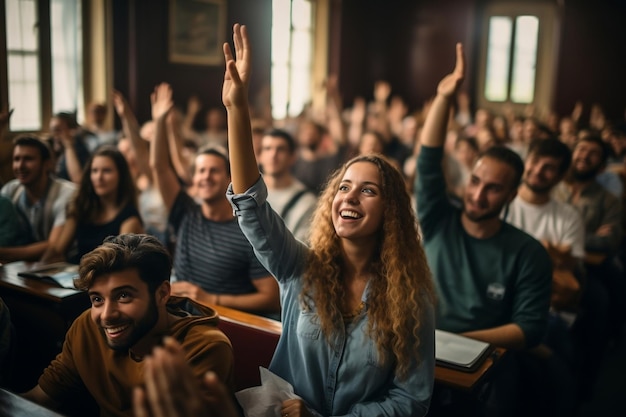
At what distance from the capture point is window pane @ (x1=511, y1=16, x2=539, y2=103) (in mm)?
12312

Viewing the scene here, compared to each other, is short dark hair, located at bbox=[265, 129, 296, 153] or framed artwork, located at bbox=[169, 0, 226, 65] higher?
framed artwork, located at bbox=[169, 0, 226, 65]

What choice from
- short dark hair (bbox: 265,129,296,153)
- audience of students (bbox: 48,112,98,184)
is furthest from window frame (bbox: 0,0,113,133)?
short dark hair (bbox: 265,129,296,153)

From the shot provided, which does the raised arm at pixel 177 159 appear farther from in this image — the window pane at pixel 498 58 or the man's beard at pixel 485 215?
the window pane at pixel 498 58

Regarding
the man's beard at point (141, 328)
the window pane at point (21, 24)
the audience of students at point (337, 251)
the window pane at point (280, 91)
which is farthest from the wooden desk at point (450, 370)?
the window pane at point (280, 91)

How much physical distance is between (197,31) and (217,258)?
5208 millimetres

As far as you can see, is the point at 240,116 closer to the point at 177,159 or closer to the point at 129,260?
the point at 129,260

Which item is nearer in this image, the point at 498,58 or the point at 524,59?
the point at 524,59

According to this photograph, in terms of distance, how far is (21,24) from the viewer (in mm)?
2008

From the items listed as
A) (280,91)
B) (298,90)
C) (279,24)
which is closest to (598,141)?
(279,24)

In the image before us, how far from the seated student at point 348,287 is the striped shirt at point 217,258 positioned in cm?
87

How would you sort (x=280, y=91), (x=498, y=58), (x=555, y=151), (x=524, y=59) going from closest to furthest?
(x=555, y=151) < (x=280, y=91) < (x=524, y=59) < (x=498, y=58)

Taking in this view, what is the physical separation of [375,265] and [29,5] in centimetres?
135

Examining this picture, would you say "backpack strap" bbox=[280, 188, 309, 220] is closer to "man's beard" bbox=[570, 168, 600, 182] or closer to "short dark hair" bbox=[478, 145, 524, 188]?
"short dark hair" bbox=[478, 145, 524, 188]

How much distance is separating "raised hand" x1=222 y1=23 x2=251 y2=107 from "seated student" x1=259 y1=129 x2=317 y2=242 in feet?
5.94
